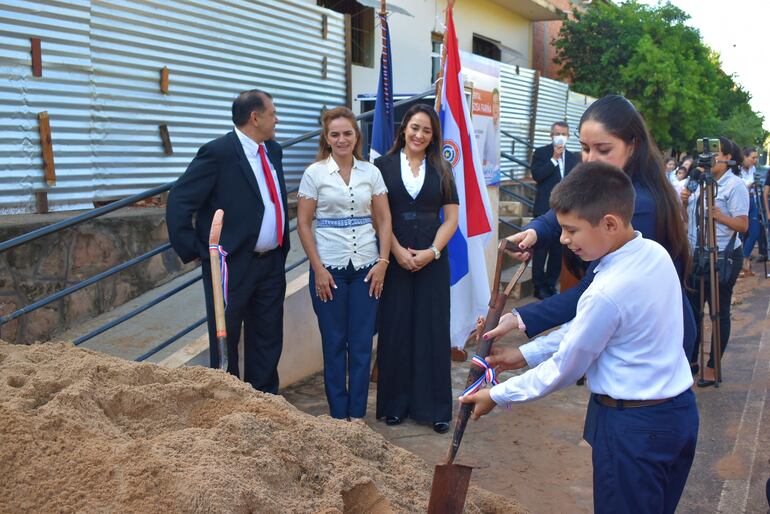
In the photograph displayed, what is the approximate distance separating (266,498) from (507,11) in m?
15.5

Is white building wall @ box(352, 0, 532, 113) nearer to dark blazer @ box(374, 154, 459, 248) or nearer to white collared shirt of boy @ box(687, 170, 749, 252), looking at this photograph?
white collared shirt of boy @ box(687, 170, 749, 252)

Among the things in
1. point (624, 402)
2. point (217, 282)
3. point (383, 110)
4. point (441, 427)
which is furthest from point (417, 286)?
point (624, 402)

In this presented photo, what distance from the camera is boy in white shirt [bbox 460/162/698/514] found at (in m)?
2.27

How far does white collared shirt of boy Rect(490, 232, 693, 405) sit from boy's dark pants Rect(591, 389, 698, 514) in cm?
7

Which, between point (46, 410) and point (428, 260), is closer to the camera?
point (46, 410)

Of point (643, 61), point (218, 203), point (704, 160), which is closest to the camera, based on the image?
point (218, 203)

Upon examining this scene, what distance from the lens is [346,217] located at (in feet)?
15.3

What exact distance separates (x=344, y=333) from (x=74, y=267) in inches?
78.3

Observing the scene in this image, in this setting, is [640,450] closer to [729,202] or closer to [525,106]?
[729,202]

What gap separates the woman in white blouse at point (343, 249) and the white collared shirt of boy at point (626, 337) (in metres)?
2.34

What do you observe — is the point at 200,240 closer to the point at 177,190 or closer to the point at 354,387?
the point at 177,190

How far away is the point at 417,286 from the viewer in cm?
495

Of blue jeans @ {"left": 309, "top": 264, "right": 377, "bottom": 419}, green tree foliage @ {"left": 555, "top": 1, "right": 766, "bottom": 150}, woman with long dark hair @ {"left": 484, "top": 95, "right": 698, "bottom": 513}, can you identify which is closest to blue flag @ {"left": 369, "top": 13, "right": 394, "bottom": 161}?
blue jeans @ {"left": 309, "top": 264, "right": 377, "bottom": 419}

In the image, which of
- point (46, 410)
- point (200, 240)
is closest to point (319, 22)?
point (200, 240)
